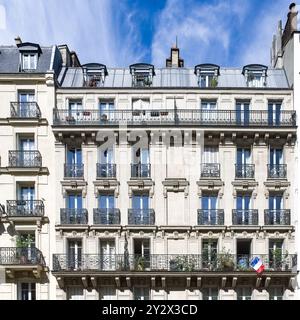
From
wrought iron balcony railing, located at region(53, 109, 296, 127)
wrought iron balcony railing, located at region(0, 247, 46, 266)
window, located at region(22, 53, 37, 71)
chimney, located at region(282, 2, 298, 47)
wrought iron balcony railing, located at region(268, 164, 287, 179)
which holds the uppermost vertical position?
chimney, located at region(282, 2, 298, 47)

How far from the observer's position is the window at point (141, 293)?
74.2ft

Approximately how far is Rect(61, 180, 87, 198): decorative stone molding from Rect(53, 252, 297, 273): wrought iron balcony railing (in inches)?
119

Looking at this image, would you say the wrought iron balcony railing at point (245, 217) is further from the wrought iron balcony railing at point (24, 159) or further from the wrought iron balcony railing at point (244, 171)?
the wrought iron balcony railing at point (24, 159)

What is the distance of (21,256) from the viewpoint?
74.2 ft

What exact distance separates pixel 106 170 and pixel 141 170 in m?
1.70

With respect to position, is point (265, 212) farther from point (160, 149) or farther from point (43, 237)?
point (43, 237)

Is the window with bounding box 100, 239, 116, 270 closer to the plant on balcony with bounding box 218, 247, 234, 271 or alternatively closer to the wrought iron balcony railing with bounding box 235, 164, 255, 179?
the plant on balcony with bounding box 218, 247, 234, 271

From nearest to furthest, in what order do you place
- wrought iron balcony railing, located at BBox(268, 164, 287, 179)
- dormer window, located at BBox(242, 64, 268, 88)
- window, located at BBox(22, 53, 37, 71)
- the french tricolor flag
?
1. the french tricolor flag
2. wrought iron balcony railing, located at BBox(268, 164, 287, 179)
3. window, located at BBox(22, 53, 37, 71)
4. dormer window, located at BBox(242, 64, 268, 88)

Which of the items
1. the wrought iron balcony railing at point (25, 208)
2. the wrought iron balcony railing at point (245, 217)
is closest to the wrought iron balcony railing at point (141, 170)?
the wrought iron balcony railing at point (245, 217)

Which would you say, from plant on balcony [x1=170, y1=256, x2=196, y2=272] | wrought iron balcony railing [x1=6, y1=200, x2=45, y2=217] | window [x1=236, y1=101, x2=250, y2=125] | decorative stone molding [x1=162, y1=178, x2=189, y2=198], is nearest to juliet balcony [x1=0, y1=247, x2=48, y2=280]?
wrought iron balcony railing [x1=6, y1=200, x2=45, y2=217]

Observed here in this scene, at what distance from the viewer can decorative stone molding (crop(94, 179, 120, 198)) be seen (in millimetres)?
23625

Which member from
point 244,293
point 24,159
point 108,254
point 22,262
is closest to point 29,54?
point 24,159
